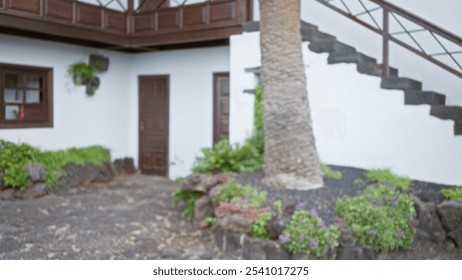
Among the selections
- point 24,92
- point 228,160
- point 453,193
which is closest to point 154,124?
point 24,92

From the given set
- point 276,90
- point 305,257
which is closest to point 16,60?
point 276,90

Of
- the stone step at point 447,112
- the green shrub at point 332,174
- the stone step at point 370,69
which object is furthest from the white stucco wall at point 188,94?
the stone step at point 447,112

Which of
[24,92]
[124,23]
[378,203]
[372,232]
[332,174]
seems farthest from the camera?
[124,23]

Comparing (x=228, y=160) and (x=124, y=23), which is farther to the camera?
(x=124, y=23)

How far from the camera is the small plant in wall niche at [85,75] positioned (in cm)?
823

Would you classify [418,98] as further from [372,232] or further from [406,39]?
[372,232]

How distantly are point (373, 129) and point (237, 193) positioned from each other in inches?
87.1

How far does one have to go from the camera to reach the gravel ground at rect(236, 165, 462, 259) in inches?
174

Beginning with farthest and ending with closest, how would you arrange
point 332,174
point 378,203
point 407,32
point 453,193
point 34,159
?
point 34,159, point 407,32, point 332,174, point 453,193, point 378,203

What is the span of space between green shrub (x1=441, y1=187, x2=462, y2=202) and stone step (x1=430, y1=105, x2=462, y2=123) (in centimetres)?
81

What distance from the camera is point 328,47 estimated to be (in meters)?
6.34

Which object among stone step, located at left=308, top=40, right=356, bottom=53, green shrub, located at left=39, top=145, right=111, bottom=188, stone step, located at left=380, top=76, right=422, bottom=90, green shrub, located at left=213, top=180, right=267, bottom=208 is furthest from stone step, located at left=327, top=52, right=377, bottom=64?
green shrub, located at left=39, top=145, right=111, bottom=188

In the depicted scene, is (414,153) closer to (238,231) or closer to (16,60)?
(238,231)

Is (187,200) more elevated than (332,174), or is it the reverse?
(332,174)
